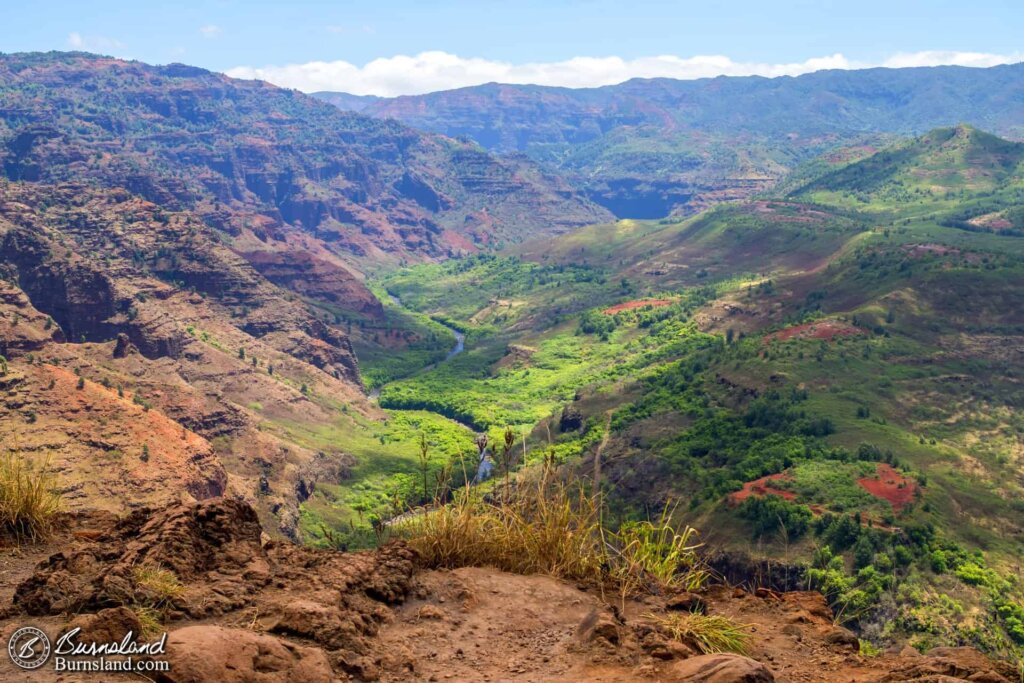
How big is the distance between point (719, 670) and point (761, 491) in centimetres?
6756

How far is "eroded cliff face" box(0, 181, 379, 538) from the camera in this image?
77062 mm

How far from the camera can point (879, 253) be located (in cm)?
16150

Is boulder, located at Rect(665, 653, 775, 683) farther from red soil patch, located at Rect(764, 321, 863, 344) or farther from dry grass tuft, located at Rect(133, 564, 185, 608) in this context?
red soil patch, located at Rect(764, 321, 863, 344)

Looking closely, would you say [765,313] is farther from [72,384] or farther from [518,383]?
[72,384]

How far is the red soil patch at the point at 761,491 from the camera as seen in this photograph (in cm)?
7275

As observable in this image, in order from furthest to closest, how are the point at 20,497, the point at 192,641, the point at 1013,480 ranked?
the point at 1013,480 → the point at 20,497 → the point at 192,641

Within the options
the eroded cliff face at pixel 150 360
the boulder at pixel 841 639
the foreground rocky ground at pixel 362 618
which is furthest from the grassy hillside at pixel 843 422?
the eroded cliff face at pixel 150 360

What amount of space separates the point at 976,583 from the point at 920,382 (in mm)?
49739

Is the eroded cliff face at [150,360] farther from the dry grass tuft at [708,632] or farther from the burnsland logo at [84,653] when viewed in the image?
the dry grass tuft at [708,632]

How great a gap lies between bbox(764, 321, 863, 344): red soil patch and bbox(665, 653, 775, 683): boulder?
380ft

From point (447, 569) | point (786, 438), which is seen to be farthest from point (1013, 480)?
point (447, 569)

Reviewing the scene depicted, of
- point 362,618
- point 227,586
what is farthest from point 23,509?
point 362,618

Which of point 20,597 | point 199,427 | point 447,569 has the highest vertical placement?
point 20,597

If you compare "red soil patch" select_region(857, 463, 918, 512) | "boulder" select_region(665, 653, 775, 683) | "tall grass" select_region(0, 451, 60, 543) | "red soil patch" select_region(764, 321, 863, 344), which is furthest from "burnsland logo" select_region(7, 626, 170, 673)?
"red soil patch" select_region(764, 321, 863, 344)
